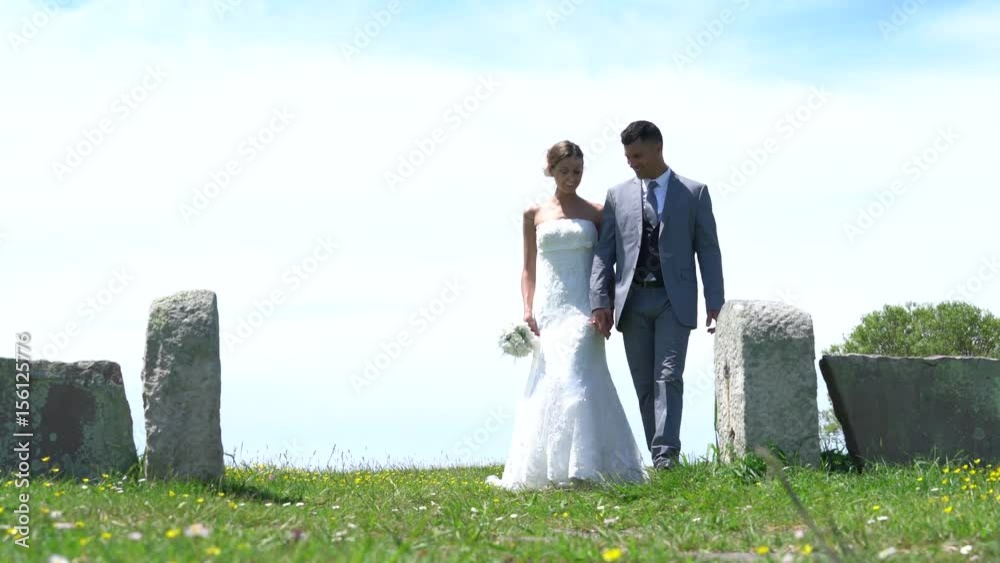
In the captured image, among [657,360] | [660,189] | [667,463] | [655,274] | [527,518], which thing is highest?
[660,189]

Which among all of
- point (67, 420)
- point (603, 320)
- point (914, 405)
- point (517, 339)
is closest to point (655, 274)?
point (603, 320)

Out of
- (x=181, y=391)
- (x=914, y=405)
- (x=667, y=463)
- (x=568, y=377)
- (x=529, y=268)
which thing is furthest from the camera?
(x=529, y=268)

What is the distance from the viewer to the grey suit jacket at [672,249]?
29.2ft

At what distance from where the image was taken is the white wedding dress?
9.09 m

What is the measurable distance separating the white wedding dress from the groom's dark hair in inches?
33.7

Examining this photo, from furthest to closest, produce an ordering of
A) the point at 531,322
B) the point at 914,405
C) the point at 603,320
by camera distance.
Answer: the point at 531,322 < the point at 914,405 < the point at 603,320

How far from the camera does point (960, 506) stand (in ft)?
22.1

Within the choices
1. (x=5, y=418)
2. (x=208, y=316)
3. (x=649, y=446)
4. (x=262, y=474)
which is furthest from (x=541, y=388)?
(x=5, y=418)

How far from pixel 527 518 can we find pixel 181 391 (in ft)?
10.4

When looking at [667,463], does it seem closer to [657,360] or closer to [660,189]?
[657,360]

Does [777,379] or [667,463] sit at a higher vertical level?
[777,379]

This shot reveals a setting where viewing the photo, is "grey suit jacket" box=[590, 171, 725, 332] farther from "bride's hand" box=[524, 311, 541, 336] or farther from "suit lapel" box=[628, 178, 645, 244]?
"bride's hand" box=[524, 311, 541, 336]

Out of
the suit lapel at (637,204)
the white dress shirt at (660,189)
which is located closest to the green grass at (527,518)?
the suit lapel at (637,204)

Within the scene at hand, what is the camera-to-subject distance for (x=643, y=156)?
9.18 m
